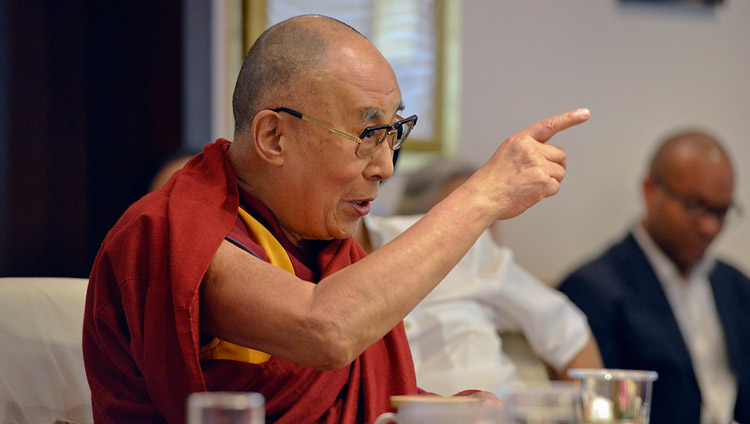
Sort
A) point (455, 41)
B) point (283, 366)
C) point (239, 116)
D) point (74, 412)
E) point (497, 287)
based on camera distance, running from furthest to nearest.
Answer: point (455, 41) < point (497, 287) < point (74, 412) < point (239, 116) < point (283, 366)

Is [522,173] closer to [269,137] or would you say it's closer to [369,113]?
[369,113]

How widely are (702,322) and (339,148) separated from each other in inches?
96.6

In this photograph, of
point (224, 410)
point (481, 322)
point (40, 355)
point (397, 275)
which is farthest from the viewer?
point (481, 322)

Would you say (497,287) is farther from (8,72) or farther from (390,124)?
(8,72)

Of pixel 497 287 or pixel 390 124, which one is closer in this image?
pixel 390 124

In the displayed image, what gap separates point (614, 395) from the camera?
33.3 inches

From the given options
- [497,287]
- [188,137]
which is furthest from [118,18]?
[497,287]

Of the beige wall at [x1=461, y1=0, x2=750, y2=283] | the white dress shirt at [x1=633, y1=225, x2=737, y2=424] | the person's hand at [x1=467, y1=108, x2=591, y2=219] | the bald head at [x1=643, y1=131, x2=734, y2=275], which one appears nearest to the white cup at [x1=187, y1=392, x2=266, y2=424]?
the person's hand at [x1=467, y1=108, x2=591, y2=219]

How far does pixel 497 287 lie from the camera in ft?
7.82

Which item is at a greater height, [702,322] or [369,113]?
[369,113]

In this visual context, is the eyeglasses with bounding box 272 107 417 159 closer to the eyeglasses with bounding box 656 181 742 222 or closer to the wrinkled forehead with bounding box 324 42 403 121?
the wrinkled forehead with bounding box 324 42 403 121

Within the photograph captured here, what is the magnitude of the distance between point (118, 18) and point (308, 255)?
1554mm

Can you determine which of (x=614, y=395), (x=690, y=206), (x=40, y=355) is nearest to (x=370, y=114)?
(x=614, y=395)

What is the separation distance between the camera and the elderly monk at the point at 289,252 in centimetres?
107
